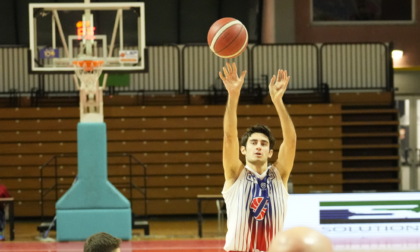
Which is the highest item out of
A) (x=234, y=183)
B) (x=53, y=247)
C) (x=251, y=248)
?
(x=234, y=183)

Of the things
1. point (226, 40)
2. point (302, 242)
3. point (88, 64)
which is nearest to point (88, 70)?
point (88, 64)

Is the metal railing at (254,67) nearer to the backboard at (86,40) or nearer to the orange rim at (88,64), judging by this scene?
the backboard at (86,40)

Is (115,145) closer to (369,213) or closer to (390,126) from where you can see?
(390,126)

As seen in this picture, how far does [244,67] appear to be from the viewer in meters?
18.9

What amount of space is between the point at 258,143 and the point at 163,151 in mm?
13377

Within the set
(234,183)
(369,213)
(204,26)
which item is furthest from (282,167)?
(204,26)

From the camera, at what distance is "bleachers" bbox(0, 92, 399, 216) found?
1806 centimetres

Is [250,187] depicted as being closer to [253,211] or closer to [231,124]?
[253,211]

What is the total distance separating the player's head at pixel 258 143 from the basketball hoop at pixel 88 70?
8.97 m

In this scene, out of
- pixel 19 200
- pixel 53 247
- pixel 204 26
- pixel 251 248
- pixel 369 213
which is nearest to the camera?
pixel 251 248

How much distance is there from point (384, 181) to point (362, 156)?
2.42ft

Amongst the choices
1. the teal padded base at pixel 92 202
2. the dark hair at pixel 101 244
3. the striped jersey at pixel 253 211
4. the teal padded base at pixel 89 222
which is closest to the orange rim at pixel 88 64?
the teal padded base at pixel 92 202

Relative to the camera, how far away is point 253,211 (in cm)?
516

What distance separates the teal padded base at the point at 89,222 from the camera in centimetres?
1437
